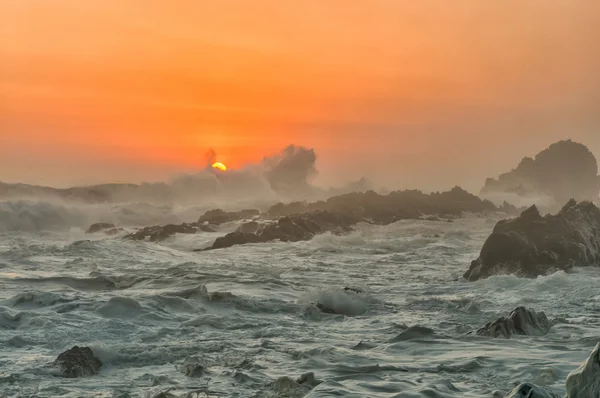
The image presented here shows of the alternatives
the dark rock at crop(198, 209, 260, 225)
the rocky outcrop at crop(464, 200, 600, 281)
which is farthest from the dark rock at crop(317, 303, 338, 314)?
the dark rock at crop(198, 209, 260, 225)

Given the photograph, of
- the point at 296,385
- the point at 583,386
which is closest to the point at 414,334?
the point at 296,385

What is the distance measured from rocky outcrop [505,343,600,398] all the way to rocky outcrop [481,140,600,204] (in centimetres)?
8046

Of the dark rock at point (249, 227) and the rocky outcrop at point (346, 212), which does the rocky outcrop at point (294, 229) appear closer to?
the rocky outcrop at point (346, 212)

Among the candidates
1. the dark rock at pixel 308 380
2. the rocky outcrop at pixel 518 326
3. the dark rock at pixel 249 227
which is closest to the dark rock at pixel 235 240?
→ the dark rock at pixel 249 227

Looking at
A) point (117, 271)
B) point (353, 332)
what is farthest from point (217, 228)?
point (353, 332)

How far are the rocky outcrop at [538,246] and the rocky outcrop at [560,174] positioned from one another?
61710 mm

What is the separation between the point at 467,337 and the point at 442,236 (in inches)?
955

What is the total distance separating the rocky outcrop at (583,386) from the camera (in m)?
4.96

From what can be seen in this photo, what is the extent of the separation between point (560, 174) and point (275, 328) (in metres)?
77.5

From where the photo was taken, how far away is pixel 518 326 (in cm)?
1071

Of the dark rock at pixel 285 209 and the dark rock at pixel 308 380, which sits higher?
the dark rock at pixel 285 209

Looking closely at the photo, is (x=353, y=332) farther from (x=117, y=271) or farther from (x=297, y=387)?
(x=117, y=271)

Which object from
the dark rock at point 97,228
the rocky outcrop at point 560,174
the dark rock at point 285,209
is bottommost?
the dark rock at point 97,228

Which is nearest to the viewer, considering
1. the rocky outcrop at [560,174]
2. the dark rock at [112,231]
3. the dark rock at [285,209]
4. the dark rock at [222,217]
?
the dark rock at [112,231]
